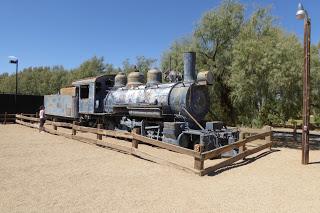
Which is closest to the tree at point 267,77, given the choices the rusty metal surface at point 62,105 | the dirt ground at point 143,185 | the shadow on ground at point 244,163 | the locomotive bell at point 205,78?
the locomotive bell at point 205,78

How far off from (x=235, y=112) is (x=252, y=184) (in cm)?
1176

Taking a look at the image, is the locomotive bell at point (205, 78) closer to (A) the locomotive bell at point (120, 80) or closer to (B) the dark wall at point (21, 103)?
(A) the locomotive bell at point (120, 80)

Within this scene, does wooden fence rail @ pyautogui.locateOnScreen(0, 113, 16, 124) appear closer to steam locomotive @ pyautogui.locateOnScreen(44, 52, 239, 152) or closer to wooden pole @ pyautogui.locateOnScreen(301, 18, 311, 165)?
steam locomotive @ pyautogui.locateOnScreen(44, 52, 239, 152)

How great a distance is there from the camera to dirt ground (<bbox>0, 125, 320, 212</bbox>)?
20.8 feet

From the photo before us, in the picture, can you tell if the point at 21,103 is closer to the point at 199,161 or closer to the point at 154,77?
the point at 154,77

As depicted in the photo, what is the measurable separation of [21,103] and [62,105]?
393 inches

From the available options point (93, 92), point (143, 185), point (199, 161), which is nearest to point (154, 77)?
point (93, 92)

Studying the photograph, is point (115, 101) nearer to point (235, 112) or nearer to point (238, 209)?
point (235, 112)

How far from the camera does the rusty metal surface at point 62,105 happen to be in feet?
66.5

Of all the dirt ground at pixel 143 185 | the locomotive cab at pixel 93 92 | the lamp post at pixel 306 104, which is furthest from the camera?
the locomotive cab at pixel 93 92

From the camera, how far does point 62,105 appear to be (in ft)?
72.4

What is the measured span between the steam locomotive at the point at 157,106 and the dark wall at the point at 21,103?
1162cm

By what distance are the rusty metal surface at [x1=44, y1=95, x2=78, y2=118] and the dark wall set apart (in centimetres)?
600

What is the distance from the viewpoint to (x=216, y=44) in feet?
65.0
